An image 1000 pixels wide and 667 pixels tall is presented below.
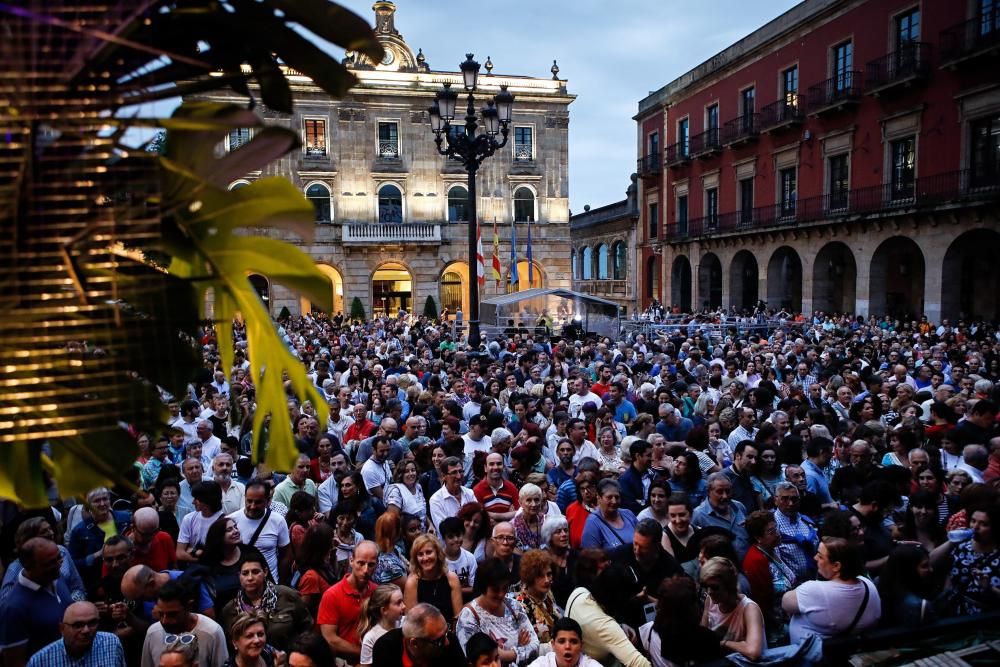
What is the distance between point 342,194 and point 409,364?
72.0ft

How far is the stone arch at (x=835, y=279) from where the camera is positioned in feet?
83.1

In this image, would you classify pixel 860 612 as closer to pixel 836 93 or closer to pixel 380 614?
Result: pixel 380 614

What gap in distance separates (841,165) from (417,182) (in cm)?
1826

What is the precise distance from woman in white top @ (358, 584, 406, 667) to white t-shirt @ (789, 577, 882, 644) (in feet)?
6.86

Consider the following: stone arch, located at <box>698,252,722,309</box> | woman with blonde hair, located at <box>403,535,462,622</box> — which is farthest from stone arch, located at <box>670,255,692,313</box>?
woman with blonde hair, located at <box>403,535,462,622</box>

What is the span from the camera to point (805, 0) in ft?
82.8

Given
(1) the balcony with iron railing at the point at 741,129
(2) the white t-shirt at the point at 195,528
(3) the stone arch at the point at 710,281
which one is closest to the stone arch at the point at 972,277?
(1) the balcony with iron railing at the point at 741,129

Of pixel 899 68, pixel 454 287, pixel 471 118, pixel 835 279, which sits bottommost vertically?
pixel 454 287

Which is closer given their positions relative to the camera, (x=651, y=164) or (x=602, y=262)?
(x=651, y=164)

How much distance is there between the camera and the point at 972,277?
71.0ft

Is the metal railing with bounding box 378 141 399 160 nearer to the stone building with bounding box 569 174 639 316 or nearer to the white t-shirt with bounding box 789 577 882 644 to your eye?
the stone building with bounding box 569 174 639 316

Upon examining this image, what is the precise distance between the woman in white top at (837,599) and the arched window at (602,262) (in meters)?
41.1

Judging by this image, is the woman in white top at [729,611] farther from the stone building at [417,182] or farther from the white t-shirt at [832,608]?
the stone building at [417,182]

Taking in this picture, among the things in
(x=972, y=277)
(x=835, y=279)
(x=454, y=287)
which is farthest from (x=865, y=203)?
(x=454, y=287)
